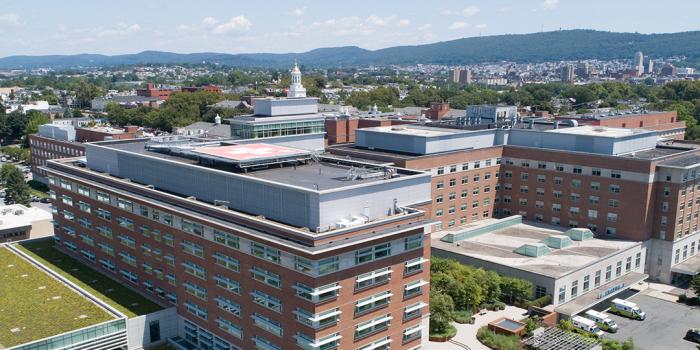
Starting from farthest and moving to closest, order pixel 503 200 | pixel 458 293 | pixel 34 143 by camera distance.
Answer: pixel 34 143, pixel 503 200, pixel 458 293

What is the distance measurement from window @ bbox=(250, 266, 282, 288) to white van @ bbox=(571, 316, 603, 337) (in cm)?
3369

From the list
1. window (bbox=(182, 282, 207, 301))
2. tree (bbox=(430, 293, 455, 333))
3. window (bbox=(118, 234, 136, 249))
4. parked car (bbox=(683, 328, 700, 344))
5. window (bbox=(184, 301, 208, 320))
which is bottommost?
parked car (bbox=(683, 328, 700, 344))

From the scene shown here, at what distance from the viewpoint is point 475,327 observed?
2338 inches

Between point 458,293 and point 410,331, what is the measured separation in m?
13.1

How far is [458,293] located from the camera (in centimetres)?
6047

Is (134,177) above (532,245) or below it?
above

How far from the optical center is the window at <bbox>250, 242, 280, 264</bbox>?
43438 mm

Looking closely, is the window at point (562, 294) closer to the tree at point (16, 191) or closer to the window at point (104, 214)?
the window at point (104, 214)

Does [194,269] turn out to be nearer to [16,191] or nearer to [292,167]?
[292,167]

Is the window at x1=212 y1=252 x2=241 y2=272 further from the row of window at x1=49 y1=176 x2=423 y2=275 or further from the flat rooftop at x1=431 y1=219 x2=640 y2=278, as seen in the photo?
the flat rooftop at x1=431 y1=219 x2=640 y2=278

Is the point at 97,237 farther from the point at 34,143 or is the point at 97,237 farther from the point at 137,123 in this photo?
the point at 137,123

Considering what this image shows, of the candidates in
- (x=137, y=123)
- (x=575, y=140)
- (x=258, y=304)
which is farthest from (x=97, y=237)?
(x=137, y=123)

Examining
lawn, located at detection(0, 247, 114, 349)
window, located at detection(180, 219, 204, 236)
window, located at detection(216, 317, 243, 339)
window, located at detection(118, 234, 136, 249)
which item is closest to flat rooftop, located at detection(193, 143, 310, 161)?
window, located at detection(180, 219, 204, 236)

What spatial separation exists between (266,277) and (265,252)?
206 centimetres
